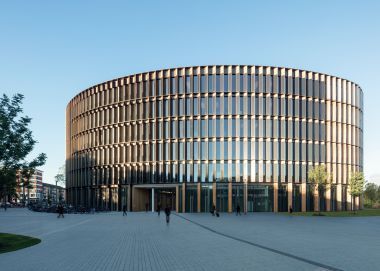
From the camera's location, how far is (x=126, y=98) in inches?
2847

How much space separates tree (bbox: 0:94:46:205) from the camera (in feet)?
61.7

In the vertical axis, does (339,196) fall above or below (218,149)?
below

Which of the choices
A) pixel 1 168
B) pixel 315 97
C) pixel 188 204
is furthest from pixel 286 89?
pixel 1 168

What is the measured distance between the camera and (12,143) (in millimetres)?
19125

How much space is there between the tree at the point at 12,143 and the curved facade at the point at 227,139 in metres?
46.8

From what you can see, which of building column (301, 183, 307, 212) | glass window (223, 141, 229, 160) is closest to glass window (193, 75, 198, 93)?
glass window (223, 141, 229, 160)

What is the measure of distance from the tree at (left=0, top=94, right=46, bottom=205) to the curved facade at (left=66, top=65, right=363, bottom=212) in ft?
154

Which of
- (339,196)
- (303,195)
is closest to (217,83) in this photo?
(303,195)

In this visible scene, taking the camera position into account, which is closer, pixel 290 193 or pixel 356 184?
pixel 356 184

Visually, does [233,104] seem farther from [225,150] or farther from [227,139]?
[225,150]

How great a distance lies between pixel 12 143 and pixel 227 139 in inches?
1903

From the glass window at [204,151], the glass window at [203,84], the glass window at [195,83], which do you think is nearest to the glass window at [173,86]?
the glass window at [195,83]

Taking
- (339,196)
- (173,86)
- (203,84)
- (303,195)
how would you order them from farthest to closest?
(339,196) → (173,86) → (303,195) → (203,84)

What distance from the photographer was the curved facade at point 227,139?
6538cm
